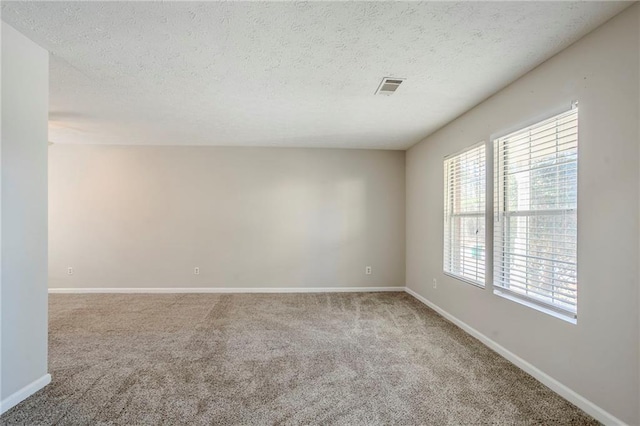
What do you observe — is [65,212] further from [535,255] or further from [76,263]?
[535,255]

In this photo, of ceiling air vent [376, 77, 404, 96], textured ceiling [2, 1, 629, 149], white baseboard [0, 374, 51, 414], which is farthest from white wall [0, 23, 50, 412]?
ceiling air vent [376, 77, 404, 96]

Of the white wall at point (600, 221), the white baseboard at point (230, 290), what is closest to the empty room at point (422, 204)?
the white wall at point (600, 221)

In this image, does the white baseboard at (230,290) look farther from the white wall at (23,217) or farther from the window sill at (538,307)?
the white wall at (23,217)

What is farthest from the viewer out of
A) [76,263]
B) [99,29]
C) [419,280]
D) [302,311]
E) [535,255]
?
[76,263]

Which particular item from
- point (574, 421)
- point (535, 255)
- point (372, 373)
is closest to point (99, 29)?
point (372, 373)

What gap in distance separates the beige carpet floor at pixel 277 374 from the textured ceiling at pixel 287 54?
2395 mm

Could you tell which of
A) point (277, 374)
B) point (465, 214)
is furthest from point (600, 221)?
point (277, 374)

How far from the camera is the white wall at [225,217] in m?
5.07

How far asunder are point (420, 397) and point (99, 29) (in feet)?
10.5

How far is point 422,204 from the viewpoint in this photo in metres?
4.67

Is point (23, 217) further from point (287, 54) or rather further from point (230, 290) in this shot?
point (230, 290)

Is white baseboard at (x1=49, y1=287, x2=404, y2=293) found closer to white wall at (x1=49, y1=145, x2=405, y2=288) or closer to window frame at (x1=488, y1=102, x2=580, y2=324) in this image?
white wall at (x1=49, y1=145, x2=405, y2=288)

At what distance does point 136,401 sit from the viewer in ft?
6.82

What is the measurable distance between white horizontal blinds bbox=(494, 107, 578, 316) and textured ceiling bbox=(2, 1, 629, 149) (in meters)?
0.56
